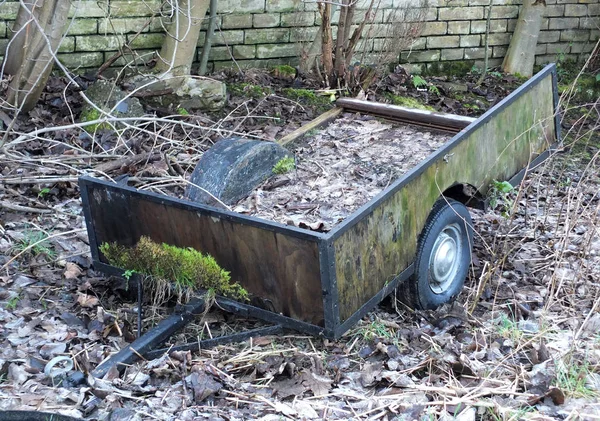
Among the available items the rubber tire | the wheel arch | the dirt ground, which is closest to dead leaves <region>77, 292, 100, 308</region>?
the dirt ground

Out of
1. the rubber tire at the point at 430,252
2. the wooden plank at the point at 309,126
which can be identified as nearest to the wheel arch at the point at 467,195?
the rubber tire at the point at 430,252

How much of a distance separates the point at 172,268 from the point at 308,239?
37.1 inches

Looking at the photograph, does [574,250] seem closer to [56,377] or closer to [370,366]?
[370,366]

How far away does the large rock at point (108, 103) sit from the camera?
668 centimetres

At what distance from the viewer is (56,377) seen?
3.60 metres

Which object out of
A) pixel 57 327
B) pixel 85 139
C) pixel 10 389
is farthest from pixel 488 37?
pixel 10 389

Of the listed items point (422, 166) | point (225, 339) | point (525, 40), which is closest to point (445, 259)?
point (422, 166)

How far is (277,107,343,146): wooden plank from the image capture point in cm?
515

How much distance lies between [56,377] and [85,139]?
10.9 feet

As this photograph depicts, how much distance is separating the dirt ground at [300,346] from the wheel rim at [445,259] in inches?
6.2

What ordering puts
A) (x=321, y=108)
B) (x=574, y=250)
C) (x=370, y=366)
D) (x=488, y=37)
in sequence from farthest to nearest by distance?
1. (x=488, y=37)
2. (x=321, y=108)
3. (x=574, y=250)
4. (x=370, y=366)

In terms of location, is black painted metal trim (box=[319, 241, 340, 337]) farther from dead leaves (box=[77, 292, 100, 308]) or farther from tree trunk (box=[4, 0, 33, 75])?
tree trunk (box=[4, 0, 33, 75])

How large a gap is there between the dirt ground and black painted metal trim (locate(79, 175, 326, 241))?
47 centimetres

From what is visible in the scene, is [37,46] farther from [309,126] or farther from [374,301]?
[374,301]
